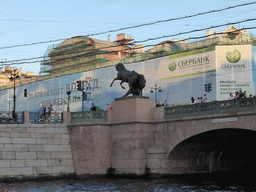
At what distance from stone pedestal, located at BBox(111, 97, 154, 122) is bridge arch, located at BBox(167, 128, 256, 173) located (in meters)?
2.57

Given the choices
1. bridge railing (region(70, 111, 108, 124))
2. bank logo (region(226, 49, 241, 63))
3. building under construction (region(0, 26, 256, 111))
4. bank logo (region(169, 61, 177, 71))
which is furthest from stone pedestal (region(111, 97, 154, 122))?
bank logo (region(169, 61, 177, 71))

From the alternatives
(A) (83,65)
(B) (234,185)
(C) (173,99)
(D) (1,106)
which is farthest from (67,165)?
(D) (1,106)

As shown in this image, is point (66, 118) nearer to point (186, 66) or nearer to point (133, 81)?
point (133, 81)

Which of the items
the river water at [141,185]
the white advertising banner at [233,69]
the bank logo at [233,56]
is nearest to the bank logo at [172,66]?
the white advertising banner at [233,69]

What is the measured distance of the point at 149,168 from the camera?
24234 millimetres

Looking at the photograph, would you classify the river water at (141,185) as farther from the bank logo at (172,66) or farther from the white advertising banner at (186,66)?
the bank logo at (172,66)

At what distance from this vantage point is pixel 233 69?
158 feet

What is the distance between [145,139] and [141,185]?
3592mm

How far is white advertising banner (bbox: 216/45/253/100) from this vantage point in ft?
156

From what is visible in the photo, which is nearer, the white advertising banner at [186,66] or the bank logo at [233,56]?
the bank logo at [233,56]

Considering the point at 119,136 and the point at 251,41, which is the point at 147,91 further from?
the point at 119,136

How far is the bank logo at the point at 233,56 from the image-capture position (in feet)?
157

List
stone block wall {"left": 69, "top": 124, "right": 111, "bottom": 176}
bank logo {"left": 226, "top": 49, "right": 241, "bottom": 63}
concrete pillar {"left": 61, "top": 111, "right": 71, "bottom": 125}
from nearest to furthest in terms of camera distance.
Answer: stone block wall {"left": 69, "top": 124, "right": 111, "bottom": 176} < concrete pillar {"left": 61, "top": 111, "right": 71, "bottom": 125} < bank logo {"left": 226, "top": 49, "right": 241, "bottom": 63}

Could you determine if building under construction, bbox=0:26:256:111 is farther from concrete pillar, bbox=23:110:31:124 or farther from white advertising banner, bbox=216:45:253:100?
concrete pillar, bbox=23:110:31:124
